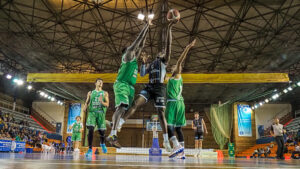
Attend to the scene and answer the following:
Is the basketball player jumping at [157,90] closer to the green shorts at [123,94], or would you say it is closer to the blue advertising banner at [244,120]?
the green shorts at [123,94]

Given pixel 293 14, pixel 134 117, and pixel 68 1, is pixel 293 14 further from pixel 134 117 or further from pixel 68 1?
pixel 134 117

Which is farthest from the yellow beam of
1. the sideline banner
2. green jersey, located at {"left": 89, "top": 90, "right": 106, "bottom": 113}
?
green jersey, located at {"left": 89, "top": 90, "right": 106, "bottom": 113}

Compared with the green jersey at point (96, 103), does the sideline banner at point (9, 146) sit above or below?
below

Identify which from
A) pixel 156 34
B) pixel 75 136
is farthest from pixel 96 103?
pixel 156 34

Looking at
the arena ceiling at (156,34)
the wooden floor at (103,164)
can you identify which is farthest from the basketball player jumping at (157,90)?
the arena ceiling at (156,34)

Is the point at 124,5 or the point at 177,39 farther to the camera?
the point at 177,39

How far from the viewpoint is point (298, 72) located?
16781 millimetres

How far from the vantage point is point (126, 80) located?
405 cm

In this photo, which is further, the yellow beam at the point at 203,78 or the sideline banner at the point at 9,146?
the yellow beam at the point at 203,78

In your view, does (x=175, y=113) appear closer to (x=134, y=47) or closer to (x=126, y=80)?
(x=126, y=80)

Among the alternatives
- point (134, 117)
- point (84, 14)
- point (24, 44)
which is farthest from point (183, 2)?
point (134, 117)

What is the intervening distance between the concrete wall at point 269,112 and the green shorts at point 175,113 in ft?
79.2

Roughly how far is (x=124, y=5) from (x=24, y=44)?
26.3 feet

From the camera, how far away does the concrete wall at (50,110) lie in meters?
27.7
